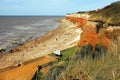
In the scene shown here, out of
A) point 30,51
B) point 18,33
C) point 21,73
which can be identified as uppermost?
→ point 21,73

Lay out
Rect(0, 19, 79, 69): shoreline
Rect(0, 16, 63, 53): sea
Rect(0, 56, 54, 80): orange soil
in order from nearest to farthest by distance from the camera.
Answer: Rect(0, 56, 54, 80): orange soil, Rect(0, 19, 79, 69): shoreline, Rect(0, 16, 63, 53): sea

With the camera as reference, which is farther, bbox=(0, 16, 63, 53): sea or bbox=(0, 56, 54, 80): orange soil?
bbox=(0, 16, 63, 53): sea

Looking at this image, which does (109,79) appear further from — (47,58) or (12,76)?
(47,58)

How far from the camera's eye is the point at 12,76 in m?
12.9

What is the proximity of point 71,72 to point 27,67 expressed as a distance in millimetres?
9848

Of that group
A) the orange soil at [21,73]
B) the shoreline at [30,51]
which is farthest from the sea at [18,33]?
the orange soil at [21,73]

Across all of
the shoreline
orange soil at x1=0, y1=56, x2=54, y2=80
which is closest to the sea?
the shoreline

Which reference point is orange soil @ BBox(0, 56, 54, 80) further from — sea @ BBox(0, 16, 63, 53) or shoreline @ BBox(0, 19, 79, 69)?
sea @ BBox(0, 16, 63, 53)

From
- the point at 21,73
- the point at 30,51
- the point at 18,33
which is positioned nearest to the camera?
the point at 21,73

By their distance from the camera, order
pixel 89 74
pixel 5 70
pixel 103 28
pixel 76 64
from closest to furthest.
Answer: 1. pixel 89 74
2. pixel 76 64
3. pixel 103 28
4. pixel 5 70

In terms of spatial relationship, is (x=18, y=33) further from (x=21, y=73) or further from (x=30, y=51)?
Result: (x=21, y=73)

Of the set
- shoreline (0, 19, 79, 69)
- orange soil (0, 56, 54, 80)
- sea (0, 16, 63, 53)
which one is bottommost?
sea (0, 16, 63, 53)

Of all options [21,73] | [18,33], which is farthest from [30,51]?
[18,33]

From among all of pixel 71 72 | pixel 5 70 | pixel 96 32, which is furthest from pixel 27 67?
pixel 71 72
